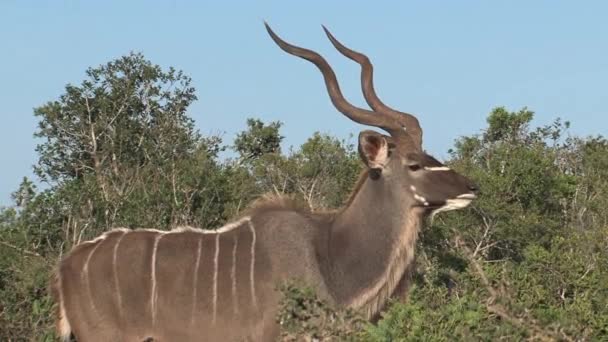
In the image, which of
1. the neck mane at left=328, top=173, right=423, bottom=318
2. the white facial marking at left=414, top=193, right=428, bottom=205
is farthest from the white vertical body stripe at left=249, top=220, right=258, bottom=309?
the white facial marking at left=414, top=193, right=428, bottom=205

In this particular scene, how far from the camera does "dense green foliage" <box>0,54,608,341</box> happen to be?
3.36 meters

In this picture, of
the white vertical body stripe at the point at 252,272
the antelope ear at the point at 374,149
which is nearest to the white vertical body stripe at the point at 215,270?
the white vertical body stripe at the point at 252,272

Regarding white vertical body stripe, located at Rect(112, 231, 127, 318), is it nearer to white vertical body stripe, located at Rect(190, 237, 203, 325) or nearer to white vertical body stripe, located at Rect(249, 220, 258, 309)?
white vertical body stripe, located at Rect(190, 237, 203, 325)

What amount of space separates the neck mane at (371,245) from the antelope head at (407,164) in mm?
49

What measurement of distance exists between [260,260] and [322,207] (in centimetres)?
202

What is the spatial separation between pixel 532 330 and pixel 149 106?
30.7 feet

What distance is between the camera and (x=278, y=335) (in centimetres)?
443

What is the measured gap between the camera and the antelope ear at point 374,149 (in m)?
4.86

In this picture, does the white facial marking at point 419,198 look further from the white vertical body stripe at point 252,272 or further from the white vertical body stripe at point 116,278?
the white vertical body stripe at point 116,278

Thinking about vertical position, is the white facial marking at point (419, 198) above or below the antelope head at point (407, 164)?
below

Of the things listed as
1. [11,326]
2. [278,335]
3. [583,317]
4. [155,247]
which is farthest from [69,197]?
[583,317]

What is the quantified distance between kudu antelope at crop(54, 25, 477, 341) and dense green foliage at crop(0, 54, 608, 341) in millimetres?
234

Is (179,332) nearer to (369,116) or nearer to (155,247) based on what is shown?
(155,247)

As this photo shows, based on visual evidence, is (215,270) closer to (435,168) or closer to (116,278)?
(116,278)
